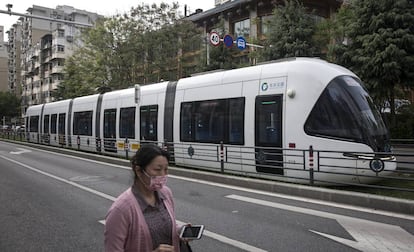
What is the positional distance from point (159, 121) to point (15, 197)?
6.39 metres

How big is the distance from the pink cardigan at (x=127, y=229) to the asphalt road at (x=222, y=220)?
3.12 metres

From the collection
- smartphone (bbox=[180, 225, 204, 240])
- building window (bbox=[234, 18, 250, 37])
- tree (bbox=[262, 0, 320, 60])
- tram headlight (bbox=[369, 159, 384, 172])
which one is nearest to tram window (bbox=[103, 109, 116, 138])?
tree (bbox=[262, 0, 320, 60])

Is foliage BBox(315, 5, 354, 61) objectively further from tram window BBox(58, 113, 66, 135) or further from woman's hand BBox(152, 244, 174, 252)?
woman's hand BBox(152, 244, 174, 252)

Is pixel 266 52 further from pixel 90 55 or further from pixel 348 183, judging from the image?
pixel 348 183

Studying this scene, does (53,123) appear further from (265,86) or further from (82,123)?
(265,86)

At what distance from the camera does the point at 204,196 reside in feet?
29.6

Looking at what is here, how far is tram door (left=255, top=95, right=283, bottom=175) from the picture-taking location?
33.0ft

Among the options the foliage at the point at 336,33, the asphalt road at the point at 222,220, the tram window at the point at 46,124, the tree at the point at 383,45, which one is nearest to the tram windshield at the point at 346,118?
the asphalt road at the point at 222,220

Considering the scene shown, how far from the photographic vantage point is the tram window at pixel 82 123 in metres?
21.6

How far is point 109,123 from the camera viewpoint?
63.0ft

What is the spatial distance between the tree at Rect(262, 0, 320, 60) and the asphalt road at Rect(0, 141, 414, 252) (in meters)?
16.5

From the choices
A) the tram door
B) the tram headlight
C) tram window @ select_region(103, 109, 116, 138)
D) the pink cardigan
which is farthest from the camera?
tram window @ select_region(103, 109, 116, 138)

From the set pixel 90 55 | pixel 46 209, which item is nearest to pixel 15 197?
pixel 46 209

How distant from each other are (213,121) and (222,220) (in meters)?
5.73
